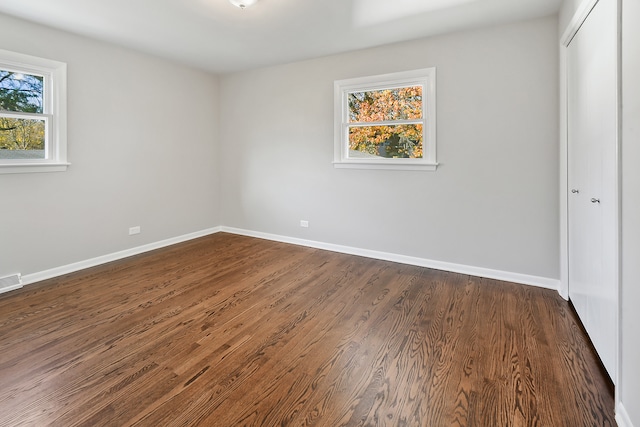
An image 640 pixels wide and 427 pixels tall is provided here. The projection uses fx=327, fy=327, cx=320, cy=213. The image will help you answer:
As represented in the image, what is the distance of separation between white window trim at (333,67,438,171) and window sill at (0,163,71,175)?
10.2ft

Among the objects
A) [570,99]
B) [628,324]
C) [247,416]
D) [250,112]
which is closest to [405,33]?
[570,99]

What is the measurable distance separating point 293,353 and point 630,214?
190 cm

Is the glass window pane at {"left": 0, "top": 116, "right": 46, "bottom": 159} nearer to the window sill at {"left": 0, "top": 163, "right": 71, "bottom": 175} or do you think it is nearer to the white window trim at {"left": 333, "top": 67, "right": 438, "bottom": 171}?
the window sill at {"left": 0, "top": 163, "right": 71, "bottom": 175}

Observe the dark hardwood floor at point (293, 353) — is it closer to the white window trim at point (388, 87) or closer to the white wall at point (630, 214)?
the white wall at point (630, 214)

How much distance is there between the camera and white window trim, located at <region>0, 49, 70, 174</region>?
325 cm

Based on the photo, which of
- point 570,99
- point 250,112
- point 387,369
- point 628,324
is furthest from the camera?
point 250,112

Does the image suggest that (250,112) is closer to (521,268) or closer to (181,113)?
(181,113)

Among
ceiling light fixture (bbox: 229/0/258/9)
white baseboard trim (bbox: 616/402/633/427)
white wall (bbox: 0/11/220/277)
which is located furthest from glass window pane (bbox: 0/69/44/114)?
white baseboard trim (bbox: 616/402/633/427)

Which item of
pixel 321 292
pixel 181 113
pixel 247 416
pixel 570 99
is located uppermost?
pixel 181 113

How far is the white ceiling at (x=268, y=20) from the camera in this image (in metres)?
2.88

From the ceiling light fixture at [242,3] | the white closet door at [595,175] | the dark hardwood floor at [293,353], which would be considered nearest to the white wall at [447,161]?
the white closet door at [595,175]

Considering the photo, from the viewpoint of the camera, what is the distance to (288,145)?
478 centimetres

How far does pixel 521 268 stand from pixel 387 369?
2.21m

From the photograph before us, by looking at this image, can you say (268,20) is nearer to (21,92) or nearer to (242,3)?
(242,3)
